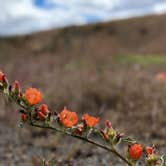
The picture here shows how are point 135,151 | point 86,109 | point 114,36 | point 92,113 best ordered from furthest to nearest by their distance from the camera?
point 114,36, point 86,109, point 92,113, point 135,151

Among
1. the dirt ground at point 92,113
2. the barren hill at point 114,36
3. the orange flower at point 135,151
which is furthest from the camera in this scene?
the barren hill at point 114,36

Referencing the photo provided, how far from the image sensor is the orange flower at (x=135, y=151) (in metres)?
3.07

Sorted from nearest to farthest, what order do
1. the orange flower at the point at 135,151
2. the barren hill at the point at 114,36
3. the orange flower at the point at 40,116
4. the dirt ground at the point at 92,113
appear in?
the orange flower at the point at 135,151 < the orange flower at the point at 40,116 < the dirt ground at the point at 92,113 < the barren hill at the point at 114,36

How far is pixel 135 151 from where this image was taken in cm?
310

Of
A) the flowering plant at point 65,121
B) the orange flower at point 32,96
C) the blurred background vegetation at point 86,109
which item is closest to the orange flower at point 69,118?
the flowering plant at point 65,121

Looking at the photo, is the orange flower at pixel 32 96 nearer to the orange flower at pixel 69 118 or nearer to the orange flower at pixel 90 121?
the orange flower at pixel 69 118

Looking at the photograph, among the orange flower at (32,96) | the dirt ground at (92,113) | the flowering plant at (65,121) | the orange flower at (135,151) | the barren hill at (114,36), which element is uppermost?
the barren hill at (114,36)

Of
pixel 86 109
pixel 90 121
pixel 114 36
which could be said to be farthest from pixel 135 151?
pixel 114 36

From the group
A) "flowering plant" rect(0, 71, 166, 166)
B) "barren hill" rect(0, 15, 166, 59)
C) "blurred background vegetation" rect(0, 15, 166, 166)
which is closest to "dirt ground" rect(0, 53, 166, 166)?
"blurred background vegetation" rect(0, 15, 166, 166)

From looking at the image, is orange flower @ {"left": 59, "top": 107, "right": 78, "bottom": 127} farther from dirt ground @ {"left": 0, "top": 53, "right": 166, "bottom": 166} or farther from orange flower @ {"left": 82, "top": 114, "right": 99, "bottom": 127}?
dirt ground @ {"left": 0, "top": 53, "right": 166, "bottom": 166}

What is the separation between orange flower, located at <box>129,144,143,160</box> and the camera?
307cm

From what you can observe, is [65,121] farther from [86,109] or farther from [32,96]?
[86,109]

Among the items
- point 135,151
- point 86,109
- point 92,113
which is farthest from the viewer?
point 86,109

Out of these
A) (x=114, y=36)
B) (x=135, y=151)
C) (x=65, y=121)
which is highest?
(x=114, y=36)
